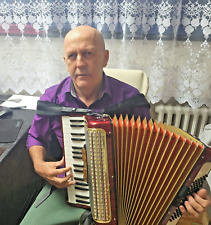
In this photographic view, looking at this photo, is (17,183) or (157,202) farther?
(17,183)

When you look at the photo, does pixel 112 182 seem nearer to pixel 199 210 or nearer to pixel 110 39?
pixel 199 210

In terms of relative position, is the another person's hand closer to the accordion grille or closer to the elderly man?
the elderly man

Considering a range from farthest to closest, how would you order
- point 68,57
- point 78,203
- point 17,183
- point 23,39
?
point 23,39 < point 17,183 < point 78,203 < point 68,57

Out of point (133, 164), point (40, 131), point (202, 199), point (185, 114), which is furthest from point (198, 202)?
point (185, 114)

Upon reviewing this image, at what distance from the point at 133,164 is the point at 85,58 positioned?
1.23ft

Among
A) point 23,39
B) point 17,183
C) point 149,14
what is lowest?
point 17,183

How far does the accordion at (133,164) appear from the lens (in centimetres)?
72

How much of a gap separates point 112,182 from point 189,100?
1042mm

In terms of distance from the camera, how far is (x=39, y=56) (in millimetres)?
1578

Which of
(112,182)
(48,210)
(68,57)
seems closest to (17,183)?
(48,210)

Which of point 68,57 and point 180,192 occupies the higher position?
point 68,57

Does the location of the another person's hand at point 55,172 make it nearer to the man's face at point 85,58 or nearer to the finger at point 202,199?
the man's face at point 85,58

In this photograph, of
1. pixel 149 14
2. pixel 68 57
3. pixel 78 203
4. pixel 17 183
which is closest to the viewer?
pixel 68 57

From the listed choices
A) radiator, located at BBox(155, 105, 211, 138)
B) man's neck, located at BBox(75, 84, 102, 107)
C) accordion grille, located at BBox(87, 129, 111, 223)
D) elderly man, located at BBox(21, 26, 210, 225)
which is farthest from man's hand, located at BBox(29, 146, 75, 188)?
radiator, located at BBox(155, 105, 211, 138)
